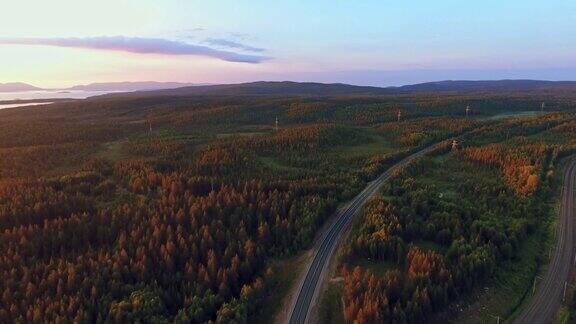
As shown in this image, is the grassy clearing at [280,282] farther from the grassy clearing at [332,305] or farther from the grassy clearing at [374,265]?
the grassy clearing at [374,265]

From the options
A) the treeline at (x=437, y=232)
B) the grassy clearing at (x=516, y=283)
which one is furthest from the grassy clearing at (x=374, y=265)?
the grassy clearing at (x=516, y=283)

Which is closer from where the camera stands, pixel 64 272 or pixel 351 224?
pixel 64 272

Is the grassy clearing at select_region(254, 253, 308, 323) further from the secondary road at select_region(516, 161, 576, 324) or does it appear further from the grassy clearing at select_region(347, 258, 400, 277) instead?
the secondary road at select_region(516, 161, 576, 324)

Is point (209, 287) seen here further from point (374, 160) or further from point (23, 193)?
point (374, 160)

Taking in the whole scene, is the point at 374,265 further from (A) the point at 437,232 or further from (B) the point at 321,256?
(A) the point at 437,232

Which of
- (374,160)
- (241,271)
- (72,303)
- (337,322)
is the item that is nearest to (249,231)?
(241,271)

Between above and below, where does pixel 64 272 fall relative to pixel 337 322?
above

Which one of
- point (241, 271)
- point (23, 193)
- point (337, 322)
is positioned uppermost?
point (23, 193)
